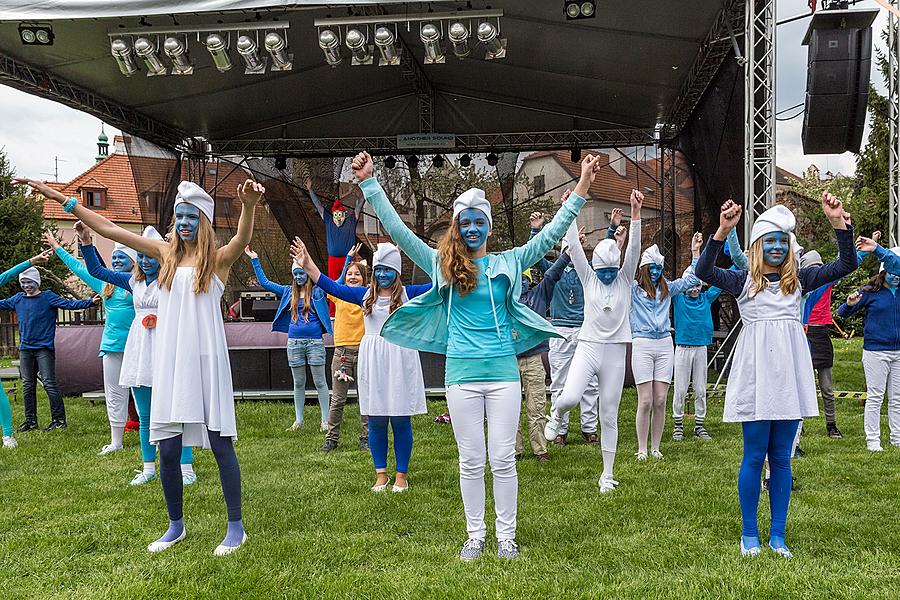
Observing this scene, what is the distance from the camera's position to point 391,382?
222 inches

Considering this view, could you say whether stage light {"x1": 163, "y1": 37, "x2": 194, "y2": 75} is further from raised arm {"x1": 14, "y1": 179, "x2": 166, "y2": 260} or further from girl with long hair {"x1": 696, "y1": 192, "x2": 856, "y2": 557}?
girl with long hair {"x1": 696, "y1": 192, "x2": 856, "y2": 557}

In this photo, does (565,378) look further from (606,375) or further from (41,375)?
(41,375)

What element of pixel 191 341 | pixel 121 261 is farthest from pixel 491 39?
pixel 191 341

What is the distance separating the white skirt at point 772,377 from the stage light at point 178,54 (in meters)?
8.92

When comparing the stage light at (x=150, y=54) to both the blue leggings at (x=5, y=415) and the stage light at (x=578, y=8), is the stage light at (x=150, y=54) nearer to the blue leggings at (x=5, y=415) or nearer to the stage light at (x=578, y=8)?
the blue leggings at (x=5, y=415)

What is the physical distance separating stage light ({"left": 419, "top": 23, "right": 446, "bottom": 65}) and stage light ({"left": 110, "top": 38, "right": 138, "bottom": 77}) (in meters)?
4.19

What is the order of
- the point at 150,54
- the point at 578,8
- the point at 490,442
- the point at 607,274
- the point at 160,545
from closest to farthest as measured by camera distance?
the point at 490,442
the point at 160,545
the point at 607,274
the point at 578,8
the point at 150,54

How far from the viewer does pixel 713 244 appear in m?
4.26

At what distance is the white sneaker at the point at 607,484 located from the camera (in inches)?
221

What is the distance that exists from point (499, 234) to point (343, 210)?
3392 mm

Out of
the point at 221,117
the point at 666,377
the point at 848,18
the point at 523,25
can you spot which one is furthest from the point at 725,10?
the point at 221,117

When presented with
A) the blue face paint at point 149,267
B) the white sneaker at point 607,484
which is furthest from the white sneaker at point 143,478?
the white sneaker at point 607,484

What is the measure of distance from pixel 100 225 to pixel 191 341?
0.88 m

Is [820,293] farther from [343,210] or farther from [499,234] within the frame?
[343,210]
